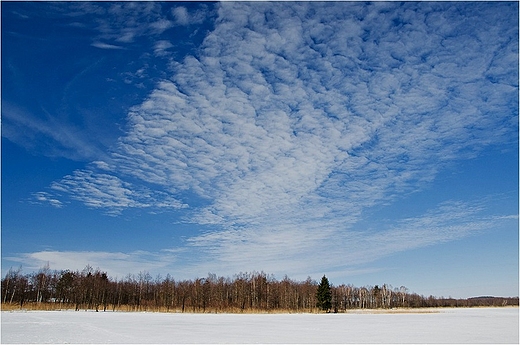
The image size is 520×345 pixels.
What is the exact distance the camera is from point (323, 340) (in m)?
16.0

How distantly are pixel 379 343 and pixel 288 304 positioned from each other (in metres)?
72.8

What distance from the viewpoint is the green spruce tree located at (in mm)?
67625

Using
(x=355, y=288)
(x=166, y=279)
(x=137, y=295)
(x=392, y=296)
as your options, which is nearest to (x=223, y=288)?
(x=166, y=279)

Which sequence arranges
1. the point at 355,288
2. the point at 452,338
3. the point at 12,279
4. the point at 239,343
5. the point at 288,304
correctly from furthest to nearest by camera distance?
the point at 355,288, the point at 288,304, the point at 12,279, the point at 452,338, the point at 239,343

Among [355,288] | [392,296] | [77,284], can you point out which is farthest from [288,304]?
[392,296]

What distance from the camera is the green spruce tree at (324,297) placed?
222 ft

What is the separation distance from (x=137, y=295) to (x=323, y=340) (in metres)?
84.3

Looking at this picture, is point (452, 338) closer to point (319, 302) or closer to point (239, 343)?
point (239, 343)

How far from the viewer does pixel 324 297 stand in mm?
68250

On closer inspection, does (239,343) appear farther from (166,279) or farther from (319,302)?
(166,279)

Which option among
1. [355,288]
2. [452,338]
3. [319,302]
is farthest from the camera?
[355,288]

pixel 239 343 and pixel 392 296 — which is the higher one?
pixel 239 343

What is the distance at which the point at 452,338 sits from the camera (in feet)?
55.8

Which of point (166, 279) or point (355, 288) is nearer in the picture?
point (166, 279)
